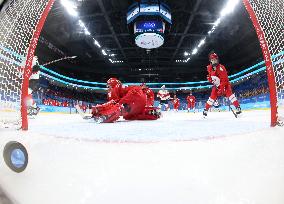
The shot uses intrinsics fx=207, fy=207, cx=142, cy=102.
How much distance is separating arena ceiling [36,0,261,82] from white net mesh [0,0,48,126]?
1.24 ft

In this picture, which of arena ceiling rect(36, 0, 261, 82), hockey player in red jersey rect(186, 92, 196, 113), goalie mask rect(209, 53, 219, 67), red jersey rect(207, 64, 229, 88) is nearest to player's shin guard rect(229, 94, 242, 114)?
red jersey rect(207, 64, 229, 88)

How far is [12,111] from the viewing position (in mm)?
977

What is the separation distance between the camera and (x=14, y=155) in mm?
518

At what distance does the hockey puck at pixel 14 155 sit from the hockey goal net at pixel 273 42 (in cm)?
75

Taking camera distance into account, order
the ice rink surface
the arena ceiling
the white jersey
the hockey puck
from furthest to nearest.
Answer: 1. the white jersey
2. the arena ceiling
3. the hockey puck
4. the ice rink surface

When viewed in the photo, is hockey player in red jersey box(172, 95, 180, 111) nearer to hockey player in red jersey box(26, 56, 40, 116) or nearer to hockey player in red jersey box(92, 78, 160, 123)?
hockey player in red jersey box(92, 78, 160, 123)

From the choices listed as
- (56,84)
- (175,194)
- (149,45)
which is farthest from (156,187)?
(56,84)

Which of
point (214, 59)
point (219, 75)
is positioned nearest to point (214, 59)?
point (214, 59)

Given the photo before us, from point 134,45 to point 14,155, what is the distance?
4.99 ft

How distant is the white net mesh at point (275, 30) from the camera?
2.31 ft

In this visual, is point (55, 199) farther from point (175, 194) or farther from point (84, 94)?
point (84, 94)

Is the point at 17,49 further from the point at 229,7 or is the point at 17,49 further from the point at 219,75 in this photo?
the point at 219,75

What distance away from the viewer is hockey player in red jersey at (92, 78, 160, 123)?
156 centimetres

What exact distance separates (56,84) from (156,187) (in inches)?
92.1
